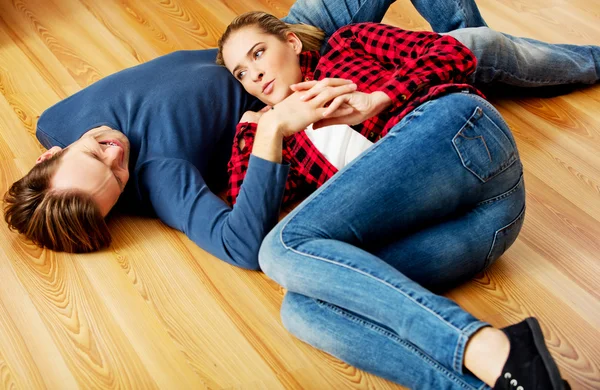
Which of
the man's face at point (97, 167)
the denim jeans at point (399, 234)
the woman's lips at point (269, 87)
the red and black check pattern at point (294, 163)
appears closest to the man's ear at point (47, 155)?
the man's face at point (97, 167)

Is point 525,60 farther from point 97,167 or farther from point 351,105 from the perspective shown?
point 97,167

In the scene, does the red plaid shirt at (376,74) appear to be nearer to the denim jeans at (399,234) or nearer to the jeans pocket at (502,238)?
the denim jeans at (399,234)

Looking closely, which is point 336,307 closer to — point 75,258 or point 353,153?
point 353,153

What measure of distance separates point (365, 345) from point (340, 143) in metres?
0.52

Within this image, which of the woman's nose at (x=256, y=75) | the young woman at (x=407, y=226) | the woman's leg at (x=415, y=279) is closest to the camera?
the young woman at (x=407, y=226)

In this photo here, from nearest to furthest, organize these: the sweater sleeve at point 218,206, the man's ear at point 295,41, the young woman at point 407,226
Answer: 1. the young woman at point 407,226
2. the sweater sleeve at point 218,206
3. the man's ear at point 295,41

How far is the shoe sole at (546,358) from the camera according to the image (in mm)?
1218

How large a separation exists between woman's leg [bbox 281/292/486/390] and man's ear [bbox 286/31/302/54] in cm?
74

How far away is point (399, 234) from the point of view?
1.61m

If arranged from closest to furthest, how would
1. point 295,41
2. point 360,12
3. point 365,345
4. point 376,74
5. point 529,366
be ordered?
point 529,366, point 365,345, point 376,74, point 295,41, point 360,12

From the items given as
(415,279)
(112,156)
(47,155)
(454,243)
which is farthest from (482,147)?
(47,155)

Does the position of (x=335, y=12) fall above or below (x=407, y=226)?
above


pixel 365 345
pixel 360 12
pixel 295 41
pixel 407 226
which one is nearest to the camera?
pixel 365 345

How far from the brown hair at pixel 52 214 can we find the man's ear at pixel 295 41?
2.21 ft
